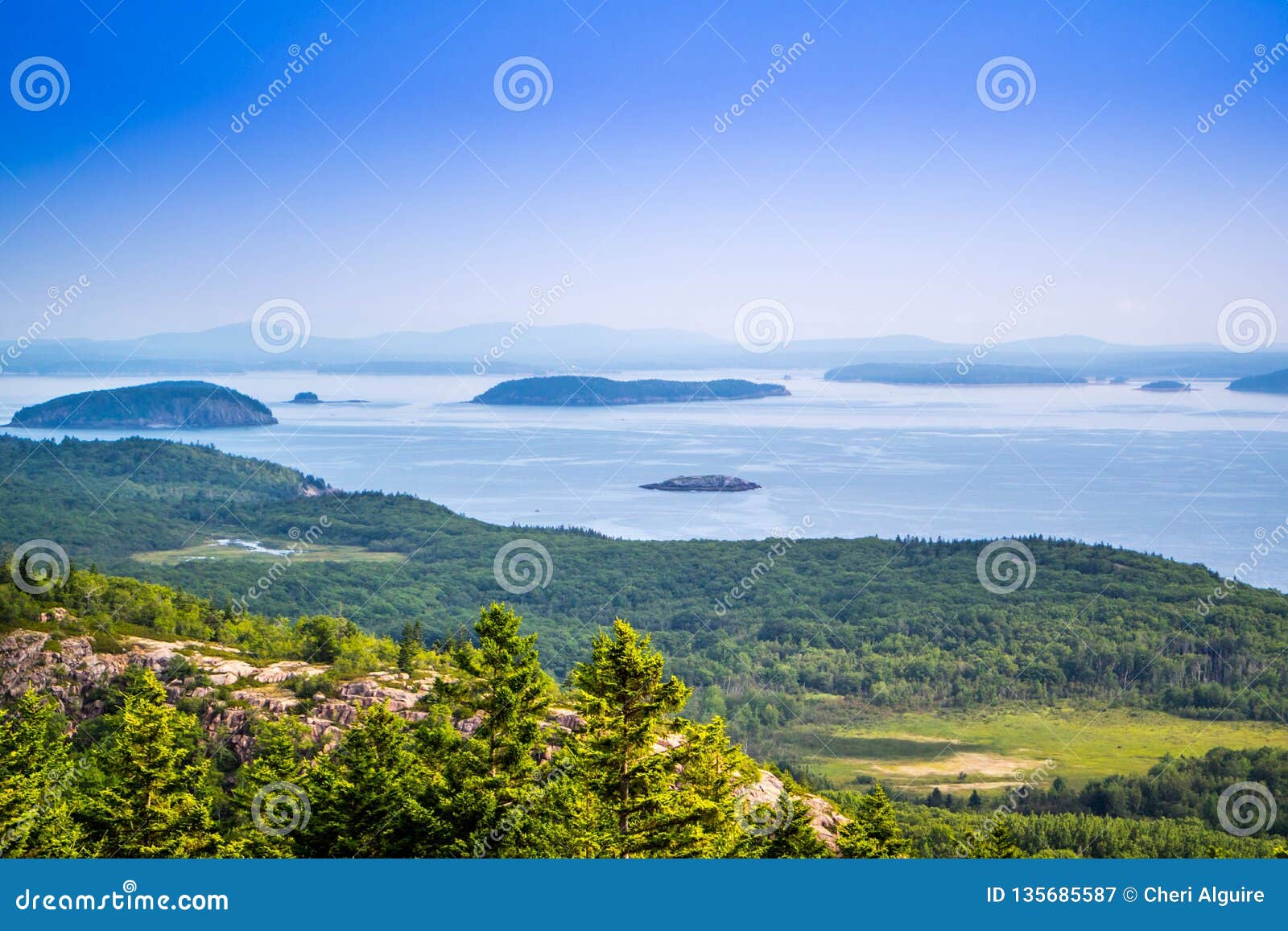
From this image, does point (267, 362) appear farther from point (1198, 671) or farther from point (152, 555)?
point (1198, 671)

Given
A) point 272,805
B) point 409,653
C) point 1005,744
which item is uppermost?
point 409,653

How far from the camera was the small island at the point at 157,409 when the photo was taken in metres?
81.7

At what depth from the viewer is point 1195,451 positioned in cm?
7044

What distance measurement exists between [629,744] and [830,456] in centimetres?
6633

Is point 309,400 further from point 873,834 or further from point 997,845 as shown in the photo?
point 873,834

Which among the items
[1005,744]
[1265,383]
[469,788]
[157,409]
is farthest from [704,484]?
[469,788]

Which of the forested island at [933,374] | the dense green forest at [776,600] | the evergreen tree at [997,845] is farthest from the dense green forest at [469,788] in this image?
the forested island at [933,374]

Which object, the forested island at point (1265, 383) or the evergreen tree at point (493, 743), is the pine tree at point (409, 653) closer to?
the evergreen tree at point (493, 743)

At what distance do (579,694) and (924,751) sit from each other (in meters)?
31.0

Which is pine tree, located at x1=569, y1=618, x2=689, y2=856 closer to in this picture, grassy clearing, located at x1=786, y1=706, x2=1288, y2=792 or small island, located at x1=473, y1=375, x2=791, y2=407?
grassy clearing, located at x1=786, y1=706, x2=1288, y2=792

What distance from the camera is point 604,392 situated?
9600 cm

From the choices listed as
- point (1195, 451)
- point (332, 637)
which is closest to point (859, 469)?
point (1195, 451)

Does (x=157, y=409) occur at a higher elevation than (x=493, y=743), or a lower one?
higher

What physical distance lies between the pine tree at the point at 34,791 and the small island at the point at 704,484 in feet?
181
